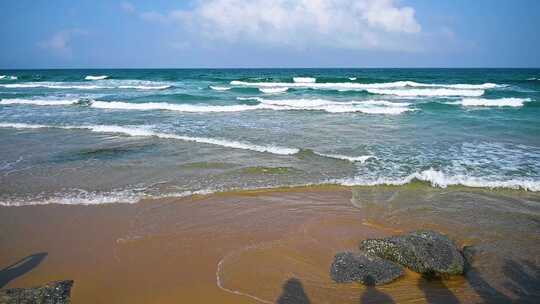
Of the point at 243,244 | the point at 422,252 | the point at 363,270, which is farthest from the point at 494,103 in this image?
the point at 243,244

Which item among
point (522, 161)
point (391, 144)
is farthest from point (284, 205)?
point (522, 161)

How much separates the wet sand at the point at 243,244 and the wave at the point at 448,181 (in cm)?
39

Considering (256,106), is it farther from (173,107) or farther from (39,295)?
(39,295)

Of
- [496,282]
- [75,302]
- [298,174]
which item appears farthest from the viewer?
[298,174]

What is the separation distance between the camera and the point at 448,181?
801 cm

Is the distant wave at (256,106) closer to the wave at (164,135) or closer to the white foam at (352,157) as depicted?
the wave at (164,135)

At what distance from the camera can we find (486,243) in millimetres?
5250

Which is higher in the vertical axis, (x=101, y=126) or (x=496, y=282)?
(x=101, y=126)

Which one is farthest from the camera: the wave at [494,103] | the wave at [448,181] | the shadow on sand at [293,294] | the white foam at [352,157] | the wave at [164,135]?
the wave at [494,103]

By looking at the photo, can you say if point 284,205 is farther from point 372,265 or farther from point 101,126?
point 101,126

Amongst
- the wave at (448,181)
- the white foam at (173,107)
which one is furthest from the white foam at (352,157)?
the white foam at (173,107)

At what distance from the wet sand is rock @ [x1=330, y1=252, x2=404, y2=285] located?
10cm

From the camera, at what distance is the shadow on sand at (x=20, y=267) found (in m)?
4.35

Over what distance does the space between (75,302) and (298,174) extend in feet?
18.3
